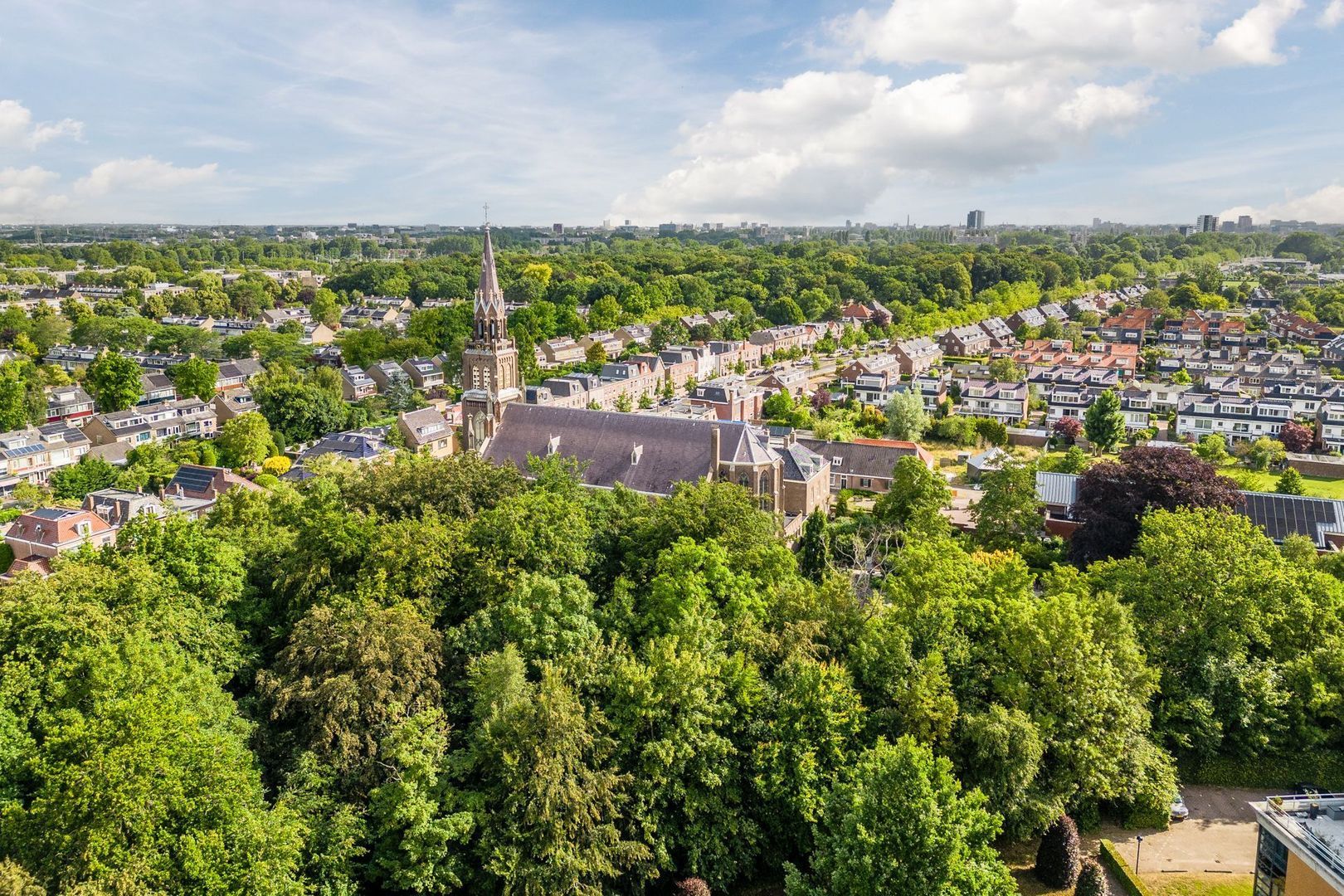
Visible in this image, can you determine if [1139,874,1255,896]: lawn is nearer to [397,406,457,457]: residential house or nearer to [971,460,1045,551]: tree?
[971,460,1045,551]: tree

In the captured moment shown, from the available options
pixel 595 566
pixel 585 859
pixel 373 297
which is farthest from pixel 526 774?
pixel 373 297

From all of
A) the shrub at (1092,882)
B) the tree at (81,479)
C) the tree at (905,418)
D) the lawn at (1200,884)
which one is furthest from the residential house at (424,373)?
the lawn at (1200,884)

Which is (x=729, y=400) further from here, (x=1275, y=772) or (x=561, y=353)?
(x=1275, y=772)

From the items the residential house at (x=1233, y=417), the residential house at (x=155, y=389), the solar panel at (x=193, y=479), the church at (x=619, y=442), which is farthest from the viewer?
the residential house at (x=155, y=389)

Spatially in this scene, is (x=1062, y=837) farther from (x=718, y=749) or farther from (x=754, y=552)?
(x=754, y=552)

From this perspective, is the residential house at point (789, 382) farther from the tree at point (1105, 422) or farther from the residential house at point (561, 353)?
the tree at point (1105, 422)

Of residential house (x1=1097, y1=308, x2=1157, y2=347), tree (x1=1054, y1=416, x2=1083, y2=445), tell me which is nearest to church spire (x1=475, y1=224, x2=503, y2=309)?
tree (x1=1054, y1=416, x2=1083, y2=445)
